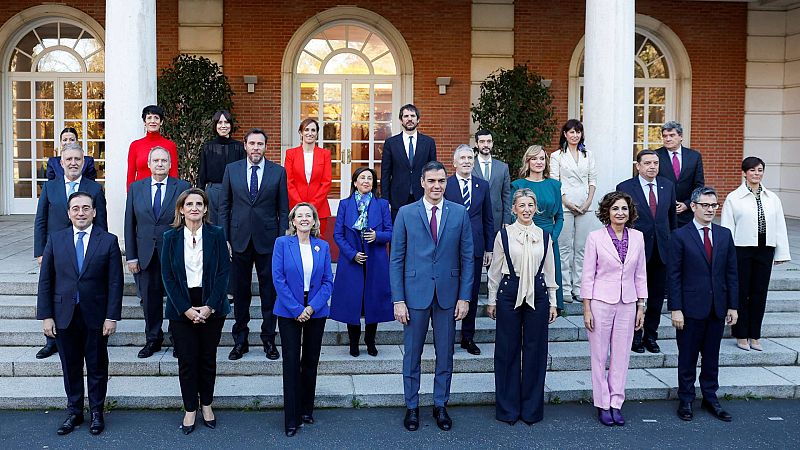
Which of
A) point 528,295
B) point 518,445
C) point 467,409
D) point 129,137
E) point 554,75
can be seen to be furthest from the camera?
point 554,75

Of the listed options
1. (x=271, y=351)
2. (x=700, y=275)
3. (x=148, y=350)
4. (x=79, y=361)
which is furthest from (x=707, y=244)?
(x=79, y=361)

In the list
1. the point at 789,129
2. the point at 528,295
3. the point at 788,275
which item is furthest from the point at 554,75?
the point at 528,295

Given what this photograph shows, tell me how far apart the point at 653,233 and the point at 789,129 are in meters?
9.43

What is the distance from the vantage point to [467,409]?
5508mm

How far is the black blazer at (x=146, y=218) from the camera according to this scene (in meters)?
5.85

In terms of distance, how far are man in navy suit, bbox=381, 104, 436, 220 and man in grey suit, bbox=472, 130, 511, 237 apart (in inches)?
17.9

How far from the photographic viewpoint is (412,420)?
16.6 ft

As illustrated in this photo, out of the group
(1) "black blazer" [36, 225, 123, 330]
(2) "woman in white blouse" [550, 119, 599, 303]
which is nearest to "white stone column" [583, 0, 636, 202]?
(2) "woman in white blouse" [550, 119, 599, 303]

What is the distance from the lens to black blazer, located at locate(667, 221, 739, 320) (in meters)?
5.36

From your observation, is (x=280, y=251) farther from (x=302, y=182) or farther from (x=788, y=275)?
(x=788, y=275)

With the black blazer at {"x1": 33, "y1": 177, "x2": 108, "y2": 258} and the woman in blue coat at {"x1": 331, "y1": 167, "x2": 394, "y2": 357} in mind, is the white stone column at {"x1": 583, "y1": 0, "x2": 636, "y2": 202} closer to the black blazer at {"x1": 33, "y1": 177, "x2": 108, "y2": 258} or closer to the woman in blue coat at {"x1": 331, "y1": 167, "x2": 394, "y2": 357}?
the woman in blue coat at {"x1": 331, "y1": 167, "x2": 394, "y2": 357}

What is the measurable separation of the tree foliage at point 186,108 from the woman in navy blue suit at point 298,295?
736cm

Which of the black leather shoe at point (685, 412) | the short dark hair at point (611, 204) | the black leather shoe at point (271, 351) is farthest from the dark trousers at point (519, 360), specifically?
the black leather shoe at point (271, 351)

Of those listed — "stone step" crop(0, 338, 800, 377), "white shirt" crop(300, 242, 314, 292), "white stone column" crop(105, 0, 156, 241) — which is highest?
"white stone column" crop(105, 0, 156, 241)
